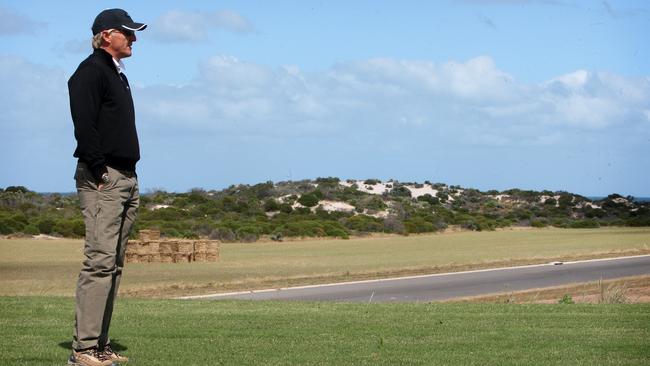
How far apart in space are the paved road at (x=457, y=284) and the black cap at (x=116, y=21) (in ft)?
45.5

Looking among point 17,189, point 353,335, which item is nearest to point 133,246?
point 353,335

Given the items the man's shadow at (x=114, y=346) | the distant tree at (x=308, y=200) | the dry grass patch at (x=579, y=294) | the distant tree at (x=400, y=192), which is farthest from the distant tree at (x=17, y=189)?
the man's shadow at (x=114, y=346)

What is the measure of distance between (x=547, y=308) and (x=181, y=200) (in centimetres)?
8304

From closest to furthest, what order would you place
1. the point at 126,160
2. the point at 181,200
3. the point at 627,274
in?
the point at 126,160
the point at 627,274
the point at 181,200

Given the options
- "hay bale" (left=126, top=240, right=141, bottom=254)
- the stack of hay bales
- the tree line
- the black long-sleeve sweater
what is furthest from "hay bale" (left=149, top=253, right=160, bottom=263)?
the black long-sleeve sweater

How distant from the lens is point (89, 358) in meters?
7.53

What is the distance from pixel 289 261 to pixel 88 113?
3230 cm

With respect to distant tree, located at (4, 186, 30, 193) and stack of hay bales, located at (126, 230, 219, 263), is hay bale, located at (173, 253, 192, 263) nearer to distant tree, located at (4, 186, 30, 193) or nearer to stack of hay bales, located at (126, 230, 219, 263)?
stack of hay bales, located at (126, 230, 219, 263)

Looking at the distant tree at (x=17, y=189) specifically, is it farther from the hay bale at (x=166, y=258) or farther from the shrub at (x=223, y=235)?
the hay bale at (x=166, y=258)

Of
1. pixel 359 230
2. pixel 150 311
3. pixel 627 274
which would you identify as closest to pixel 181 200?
pixel 359 230

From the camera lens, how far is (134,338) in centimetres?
936

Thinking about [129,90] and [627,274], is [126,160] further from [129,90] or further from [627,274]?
[627,274]

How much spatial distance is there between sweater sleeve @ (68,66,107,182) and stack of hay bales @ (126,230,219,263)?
3046cm

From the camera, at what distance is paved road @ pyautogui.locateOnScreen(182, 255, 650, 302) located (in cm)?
2341
